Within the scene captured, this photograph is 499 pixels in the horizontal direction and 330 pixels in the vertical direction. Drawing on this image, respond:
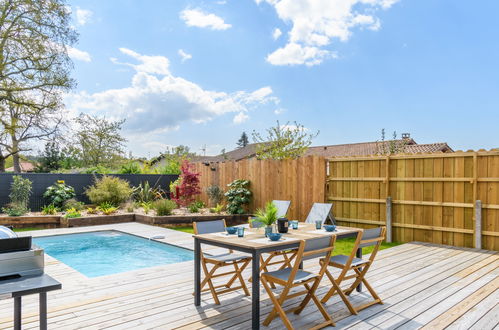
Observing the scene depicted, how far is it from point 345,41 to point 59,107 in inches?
489

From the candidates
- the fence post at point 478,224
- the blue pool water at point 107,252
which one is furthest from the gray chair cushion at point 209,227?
the fence post at point 478,224

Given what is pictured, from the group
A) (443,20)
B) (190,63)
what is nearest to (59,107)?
(190,63)

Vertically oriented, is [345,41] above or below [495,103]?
above

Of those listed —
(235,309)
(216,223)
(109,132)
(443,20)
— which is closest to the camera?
(235,309)

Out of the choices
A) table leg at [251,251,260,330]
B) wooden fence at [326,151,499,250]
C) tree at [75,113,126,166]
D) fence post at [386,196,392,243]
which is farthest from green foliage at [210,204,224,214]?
tree at [75,113,126,166]

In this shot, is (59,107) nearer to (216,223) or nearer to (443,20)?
(216,223)

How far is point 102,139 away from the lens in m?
22.3

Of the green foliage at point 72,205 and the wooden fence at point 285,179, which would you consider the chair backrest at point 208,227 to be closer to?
the wooden fence at point 285,179

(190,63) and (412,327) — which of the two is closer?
(412,327)

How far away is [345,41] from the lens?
1305 cm

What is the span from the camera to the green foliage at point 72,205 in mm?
11339

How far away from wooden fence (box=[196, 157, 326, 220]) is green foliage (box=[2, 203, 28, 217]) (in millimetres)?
5976

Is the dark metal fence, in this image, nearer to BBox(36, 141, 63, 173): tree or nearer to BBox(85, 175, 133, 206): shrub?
BBox(85, 175, 133, 206): shrub

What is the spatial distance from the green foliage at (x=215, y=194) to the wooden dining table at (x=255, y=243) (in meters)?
Answer: 7.32
